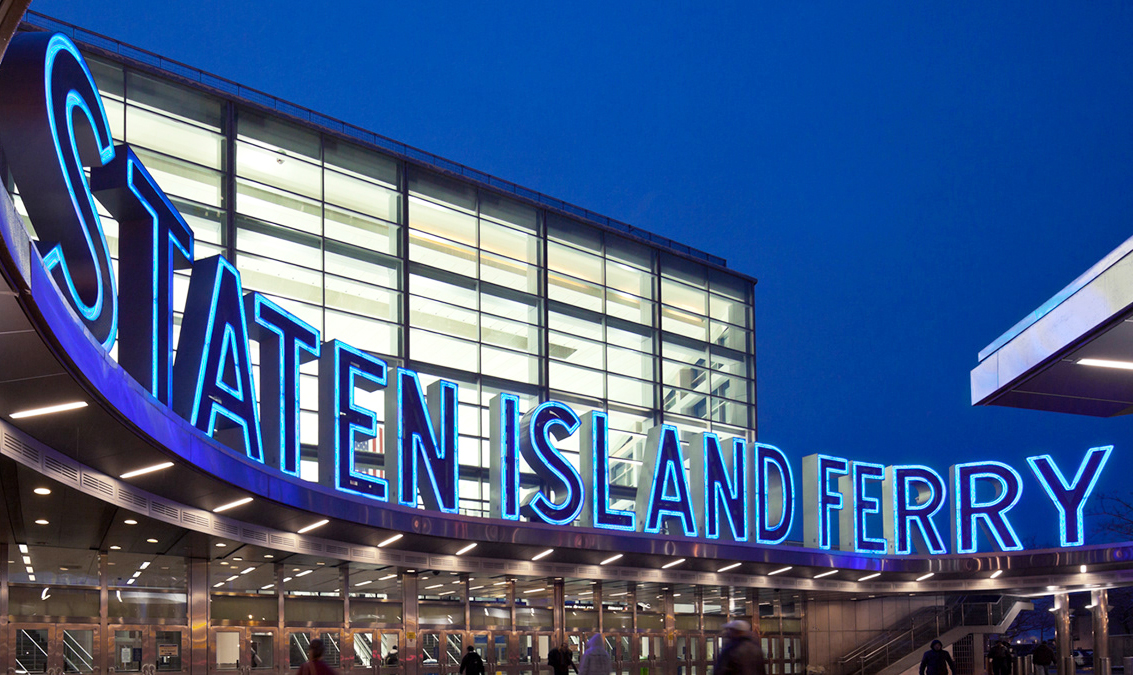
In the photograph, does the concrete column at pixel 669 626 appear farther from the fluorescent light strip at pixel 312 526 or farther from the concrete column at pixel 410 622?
the fluorescent light strip at pixel 312 526

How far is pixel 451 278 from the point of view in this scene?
42.8m

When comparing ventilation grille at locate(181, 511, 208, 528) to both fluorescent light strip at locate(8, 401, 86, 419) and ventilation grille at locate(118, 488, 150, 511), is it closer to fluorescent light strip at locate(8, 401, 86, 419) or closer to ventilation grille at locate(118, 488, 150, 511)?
ventilation grille at locate(118, 488, 150, 511)

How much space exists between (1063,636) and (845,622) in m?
7.13

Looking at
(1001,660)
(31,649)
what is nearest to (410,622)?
(31,649)

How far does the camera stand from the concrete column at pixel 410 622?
1148 inches

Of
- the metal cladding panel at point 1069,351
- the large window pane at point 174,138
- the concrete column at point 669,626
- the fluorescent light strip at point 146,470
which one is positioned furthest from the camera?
the concrete column at point 669,626

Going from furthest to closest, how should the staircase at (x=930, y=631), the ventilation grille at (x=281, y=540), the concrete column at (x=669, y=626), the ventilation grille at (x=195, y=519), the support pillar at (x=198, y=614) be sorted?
1. the staircase at (x=930, y=631)
2. the concrete column at (x=669, y=626)
3. the support pillar at (x=198, y=614)
4. the ventilation grille at (x=281, y=540)
5. the ventilation grille at (x=195, y=519)

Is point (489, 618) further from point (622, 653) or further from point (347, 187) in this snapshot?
point (347, 187)

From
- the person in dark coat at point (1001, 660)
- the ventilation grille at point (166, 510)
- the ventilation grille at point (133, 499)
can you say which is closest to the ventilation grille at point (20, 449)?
the ventilation grille at point (133, 499)

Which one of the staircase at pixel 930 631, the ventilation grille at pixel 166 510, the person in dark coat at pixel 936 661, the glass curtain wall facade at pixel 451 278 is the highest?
the glass curtain wall facade at pixel 451 278

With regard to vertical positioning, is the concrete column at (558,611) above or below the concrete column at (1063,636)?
above

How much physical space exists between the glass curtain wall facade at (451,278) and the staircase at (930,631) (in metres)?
11.0

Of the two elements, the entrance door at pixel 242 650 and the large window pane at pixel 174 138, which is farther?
the large window pane at pixel 174 138

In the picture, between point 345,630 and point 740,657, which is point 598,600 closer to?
point 345,630
